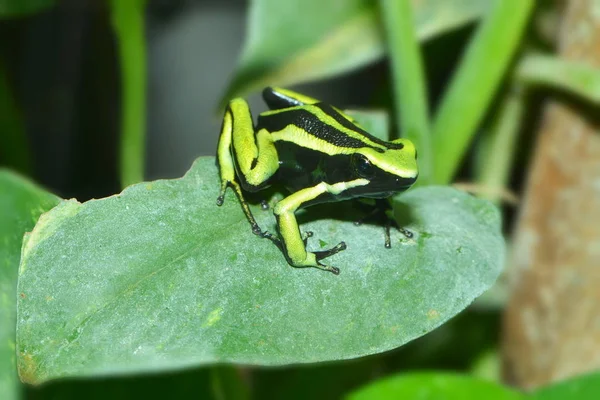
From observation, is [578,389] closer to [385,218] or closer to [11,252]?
[385,218]

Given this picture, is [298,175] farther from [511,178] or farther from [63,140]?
[63,140]

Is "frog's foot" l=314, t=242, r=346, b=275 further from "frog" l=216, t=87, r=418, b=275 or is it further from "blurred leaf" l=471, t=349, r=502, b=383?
"blurred leaf" l=471, t=349, r=502, b=383

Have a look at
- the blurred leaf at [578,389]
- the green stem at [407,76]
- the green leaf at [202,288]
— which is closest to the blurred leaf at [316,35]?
the green stem at [407,76]

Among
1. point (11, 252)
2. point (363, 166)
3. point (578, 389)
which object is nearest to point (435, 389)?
point (578, 389)

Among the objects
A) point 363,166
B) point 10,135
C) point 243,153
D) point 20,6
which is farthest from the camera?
point 10,135

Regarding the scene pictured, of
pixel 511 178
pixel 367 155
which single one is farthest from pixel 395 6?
pixel 511 178

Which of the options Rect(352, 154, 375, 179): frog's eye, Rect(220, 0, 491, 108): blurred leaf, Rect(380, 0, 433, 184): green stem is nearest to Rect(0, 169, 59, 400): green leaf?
Rect(352, 154, 375, 179): frog's eye
